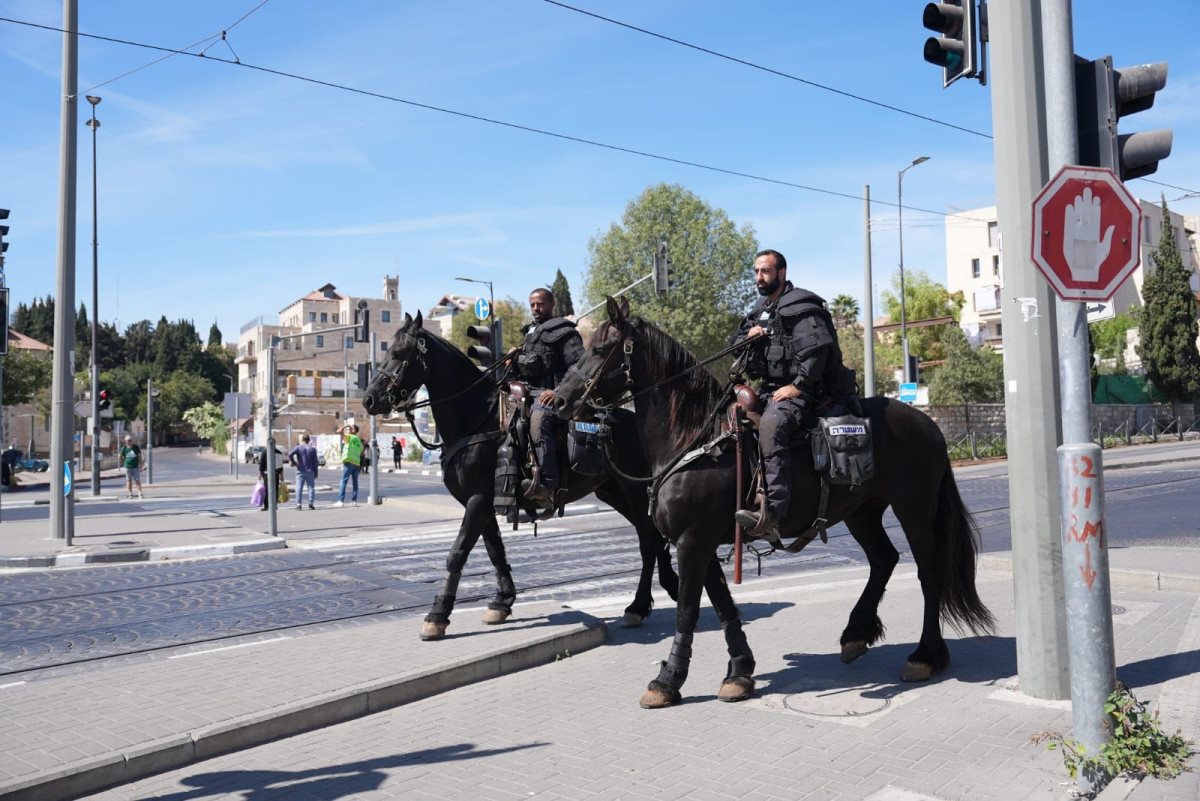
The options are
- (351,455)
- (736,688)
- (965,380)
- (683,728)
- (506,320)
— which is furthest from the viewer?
(506,320)

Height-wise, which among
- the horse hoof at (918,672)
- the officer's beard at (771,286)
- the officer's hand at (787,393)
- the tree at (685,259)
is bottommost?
the horse hoof at (918,672)

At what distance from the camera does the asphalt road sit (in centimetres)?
875

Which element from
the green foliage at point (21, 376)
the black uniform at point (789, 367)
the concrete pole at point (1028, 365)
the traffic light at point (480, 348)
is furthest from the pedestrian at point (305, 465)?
the green foliage at point (21, 376)

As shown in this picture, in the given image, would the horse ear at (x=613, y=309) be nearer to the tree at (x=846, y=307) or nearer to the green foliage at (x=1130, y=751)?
the green foliage at (x=1130, y=751)

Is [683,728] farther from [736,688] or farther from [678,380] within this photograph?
[678,380]

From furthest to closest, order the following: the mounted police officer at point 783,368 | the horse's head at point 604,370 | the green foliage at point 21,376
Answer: the green foliage at point 21,376
the horse's head at point 604,370
the mounted police officer at point 783,368

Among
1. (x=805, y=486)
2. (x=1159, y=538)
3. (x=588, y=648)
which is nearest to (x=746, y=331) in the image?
(x=805, y=486)

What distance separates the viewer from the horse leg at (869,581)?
22.0 feet

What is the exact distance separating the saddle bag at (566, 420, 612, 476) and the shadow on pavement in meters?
2.88

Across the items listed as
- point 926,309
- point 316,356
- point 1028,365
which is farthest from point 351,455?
point 316,356

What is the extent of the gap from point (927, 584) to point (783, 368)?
1797 mm

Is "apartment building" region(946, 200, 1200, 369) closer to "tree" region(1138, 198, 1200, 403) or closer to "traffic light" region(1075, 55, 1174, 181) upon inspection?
"tree" region(1138, 198, 1200, 403)

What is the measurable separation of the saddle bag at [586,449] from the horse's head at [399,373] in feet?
5.16

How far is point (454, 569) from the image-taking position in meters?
7.81
